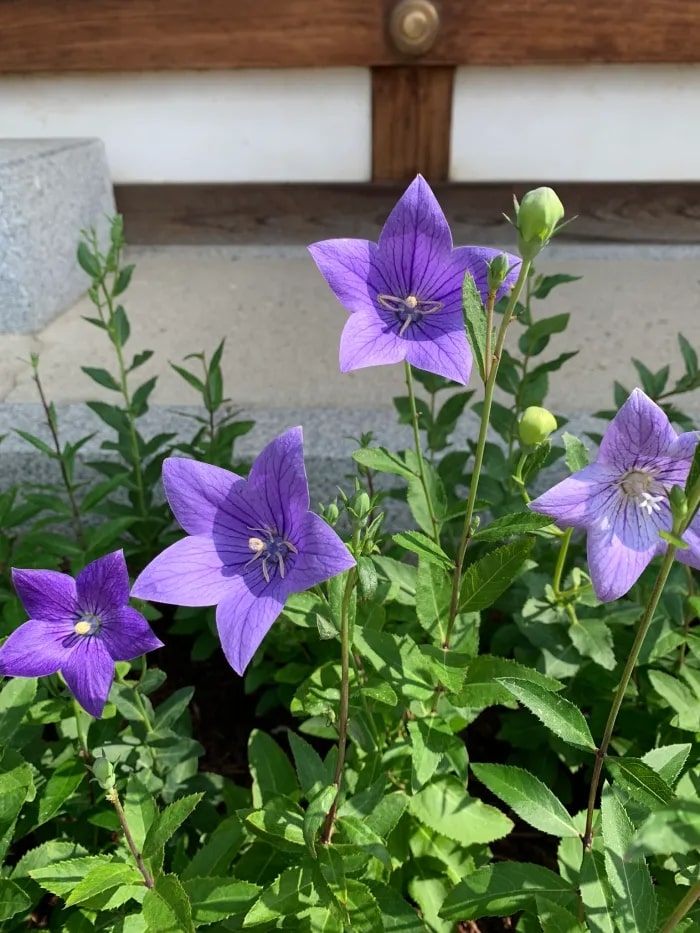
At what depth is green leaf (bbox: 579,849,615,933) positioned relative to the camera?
3.39 feet

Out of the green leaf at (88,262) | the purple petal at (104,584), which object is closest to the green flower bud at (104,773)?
the purple petal at (104,584)

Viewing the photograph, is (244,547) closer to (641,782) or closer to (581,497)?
(581,497)

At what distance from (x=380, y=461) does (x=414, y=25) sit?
10.3 feet

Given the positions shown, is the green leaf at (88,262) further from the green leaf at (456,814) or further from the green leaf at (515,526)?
the green leaf at (456,814)

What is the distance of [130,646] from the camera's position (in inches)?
45.9

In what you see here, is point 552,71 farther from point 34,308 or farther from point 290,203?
point 34,308

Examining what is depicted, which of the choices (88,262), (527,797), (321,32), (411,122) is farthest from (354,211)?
(527,797)

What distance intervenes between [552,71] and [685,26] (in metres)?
0.65

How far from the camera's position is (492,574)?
1.23 metres

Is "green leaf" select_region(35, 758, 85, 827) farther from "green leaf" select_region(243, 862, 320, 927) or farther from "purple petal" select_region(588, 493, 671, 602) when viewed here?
"purple petal" select_region(588, 493, 671, 602)

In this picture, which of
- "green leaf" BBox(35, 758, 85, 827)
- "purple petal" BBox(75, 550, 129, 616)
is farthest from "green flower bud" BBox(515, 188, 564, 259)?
"green leaf" BBox(35, 758, 85, 827)

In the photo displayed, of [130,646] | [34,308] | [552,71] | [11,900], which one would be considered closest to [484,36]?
[552,71]

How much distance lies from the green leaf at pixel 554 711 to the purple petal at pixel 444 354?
0.44 m

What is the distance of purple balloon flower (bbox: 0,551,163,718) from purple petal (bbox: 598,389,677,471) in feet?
2.44
